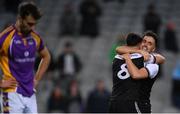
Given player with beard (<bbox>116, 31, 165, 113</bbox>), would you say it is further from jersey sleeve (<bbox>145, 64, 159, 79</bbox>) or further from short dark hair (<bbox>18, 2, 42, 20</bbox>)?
short dark hair (<bbox>18, 2, 42, 20</bbox>)

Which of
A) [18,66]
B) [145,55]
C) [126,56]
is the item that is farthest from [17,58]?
[145,55]

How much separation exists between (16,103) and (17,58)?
588 mm

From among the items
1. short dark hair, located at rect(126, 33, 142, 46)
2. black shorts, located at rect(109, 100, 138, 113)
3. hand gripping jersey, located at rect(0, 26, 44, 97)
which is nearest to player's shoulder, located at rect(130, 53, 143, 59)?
short dark hair, located at rect(126, 33, 142, 46)

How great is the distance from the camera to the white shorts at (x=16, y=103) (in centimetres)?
963

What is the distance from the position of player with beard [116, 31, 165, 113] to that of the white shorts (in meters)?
1.48

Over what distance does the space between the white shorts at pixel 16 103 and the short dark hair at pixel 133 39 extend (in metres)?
1.65

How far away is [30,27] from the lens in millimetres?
9492

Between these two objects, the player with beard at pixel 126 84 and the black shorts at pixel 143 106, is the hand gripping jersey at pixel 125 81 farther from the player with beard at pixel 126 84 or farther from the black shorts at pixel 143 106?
the black shorts at pixel 143 106

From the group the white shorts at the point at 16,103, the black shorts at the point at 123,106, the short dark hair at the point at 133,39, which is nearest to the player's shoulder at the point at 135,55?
the short dark hair at the point at 133,39

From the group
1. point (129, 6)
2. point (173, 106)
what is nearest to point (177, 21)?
point (129, 6)

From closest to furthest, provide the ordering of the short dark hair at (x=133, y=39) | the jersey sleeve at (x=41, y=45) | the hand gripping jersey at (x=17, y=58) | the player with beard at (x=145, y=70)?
the player with beard at (x=145, y=70) → the short dark hair at (x=133, y=39) → the hand gripping jersey at (x=17, y=58) → the jersey sleeve at (x=41, y=45)

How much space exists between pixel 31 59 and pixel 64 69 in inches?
349

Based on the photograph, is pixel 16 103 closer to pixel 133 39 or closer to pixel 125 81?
pixel 125 81

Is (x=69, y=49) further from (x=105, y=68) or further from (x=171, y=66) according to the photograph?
(x=171, y=66)
